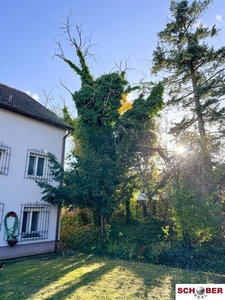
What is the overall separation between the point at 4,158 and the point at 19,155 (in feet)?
2.54

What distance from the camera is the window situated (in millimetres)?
11492

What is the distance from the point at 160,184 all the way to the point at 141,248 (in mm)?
4001

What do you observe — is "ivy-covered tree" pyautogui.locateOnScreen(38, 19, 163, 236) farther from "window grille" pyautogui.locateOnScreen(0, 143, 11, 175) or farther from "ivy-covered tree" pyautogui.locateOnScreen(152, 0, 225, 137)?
"ivy-covered tree" pyautogui.locateOnScreen(152, 0, 225, 137)

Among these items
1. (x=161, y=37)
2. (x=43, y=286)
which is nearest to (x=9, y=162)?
(x=43, y=286)

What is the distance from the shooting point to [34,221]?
12.1 m

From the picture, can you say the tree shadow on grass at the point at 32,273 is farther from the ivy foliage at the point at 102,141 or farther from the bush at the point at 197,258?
the bush at the point at 197,258

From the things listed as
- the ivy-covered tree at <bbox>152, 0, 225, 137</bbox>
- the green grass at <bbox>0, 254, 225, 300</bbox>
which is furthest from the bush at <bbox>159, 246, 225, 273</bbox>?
the ivy-covered tree at <bbox>152, 0, 225, 137</bbox>

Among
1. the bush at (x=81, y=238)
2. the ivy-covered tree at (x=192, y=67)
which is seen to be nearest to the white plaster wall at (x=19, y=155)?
the bush at (x=81, y=238)

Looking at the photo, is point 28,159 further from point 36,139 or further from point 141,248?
point 141,248

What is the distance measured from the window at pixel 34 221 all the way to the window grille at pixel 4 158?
6.76ft

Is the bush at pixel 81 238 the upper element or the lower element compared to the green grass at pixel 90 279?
upper

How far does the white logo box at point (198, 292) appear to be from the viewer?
221 inches

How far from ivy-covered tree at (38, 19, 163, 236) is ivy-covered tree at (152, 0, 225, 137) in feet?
9.37

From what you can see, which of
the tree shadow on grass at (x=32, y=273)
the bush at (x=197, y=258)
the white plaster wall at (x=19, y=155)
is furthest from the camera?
the white plaster wall at (x=19, y=155)
